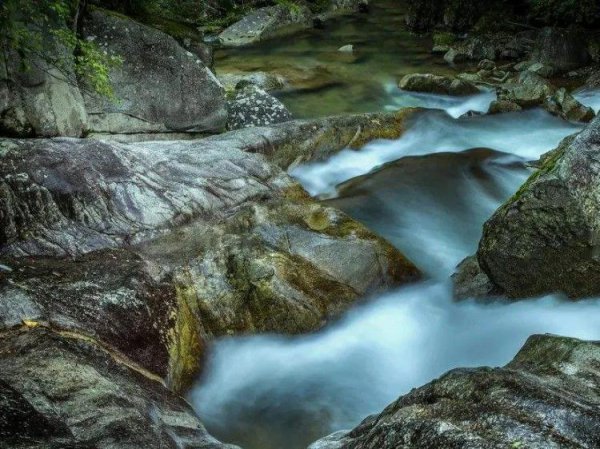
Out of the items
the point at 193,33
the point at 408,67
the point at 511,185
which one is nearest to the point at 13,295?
the point at 193,33

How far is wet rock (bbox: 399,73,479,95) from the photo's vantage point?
51.8ft

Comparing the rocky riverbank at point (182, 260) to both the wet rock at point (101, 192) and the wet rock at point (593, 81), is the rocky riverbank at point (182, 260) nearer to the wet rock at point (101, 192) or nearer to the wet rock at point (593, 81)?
the wet rock at point (101, 192)

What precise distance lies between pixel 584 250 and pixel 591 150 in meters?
1.07

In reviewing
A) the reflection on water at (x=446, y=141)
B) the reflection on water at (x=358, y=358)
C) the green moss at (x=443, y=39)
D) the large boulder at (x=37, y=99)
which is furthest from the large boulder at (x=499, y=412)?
the green moss at (x=443, y=39)

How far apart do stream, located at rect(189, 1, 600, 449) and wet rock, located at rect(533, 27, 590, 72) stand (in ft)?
29.8

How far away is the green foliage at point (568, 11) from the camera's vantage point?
19.0 m

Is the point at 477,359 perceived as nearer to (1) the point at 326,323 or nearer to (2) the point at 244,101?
(1) the point at 326,323

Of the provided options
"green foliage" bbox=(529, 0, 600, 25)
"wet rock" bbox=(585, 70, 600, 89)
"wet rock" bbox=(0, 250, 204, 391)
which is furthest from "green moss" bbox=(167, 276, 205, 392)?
"green foliage" bbox=(529, 0, 600, 25)

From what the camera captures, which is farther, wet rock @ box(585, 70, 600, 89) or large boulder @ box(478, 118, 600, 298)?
wet rock @ box(585, 70, 600, 89)

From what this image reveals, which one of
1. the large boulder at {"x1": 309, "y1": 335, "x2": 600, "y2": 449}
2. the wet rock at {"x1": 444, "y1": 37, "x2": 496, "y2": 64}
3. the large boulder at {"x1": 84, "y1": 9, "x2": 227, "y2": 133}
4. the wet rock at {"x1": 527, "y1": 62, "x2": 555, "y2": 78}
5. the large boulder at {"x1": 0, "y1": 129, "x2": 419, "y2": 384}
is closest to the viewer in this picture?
the large boulder at {"x1": 309, "y1": 335, "x2": 600, "y2": 449}

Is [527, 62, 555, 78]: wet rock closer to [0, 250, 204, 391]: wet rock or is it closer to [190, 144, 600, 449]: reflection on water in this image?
[190, 144, 600, 449]: reflection on water

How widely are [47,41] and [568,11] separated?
1829 cm

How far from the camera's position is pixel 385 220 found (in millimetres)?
9312

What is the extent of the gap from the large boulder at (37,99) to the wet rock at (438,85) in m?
10.8
